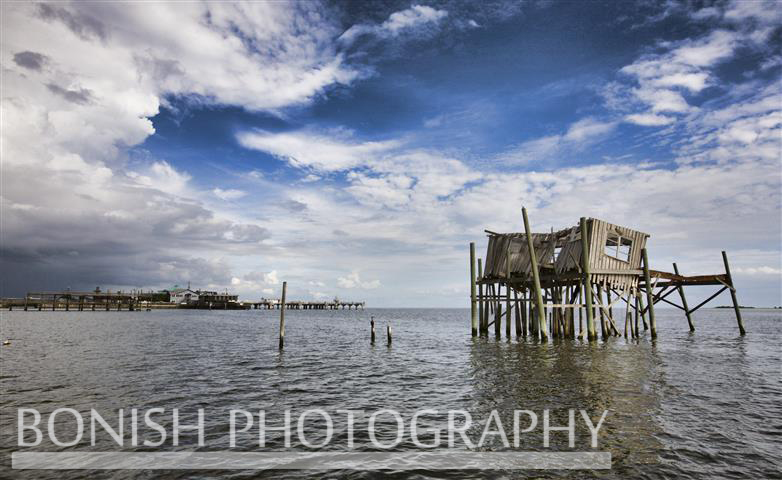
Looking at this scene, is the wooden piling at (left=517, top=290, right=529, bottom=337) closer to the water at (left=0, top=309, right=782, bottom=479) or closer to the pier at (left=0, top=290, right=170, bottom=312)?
the water at (left=0, top=309, right=782, bottom=479)

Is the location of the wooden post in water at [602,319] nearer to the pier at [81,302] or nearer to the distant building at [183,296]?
the pier at [81,302]

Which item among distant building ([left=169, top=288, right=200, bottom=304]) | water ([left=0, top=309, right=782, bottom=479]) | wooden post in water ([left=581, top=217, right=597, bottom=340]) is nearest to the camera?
water ([left=0, top=309, right=782, bottom=479])

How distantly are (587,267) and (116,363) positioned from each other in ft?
91.7

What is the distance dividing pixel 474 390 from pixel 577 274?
55.4 ft

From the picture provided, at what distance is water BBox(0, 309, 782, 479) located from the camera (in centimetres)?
850

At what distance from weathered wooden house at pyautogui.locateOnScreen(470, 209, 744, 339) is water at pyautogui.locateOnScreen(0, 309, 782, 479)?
3.15m

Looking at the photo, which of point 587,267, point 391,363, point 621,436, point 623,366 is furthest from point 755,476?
point 587,267

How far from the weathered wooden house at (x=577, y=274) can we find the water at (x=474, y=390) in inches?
124

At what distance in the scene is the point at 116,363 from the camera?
855 inches

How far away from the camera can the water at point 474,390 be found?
850cm

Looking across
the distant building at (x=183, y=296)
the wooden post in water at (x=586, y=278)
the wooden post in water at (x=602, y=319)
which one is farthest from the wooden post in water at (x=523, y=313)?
the distant building at (x=183, y=296)

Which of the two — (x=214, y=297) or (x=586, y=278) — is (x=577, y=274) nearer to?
(x=586, y=278)

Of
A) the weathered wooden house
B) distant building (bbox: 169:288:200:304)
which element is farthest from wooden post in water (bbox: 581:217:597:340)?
distant building (bbox: 169:288:200:304)

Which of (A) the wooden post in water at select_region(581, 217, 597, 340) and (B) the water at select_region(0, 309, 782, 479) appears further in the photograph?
(A) the wooden post in water at select_region(581, 217, 597, 340)
